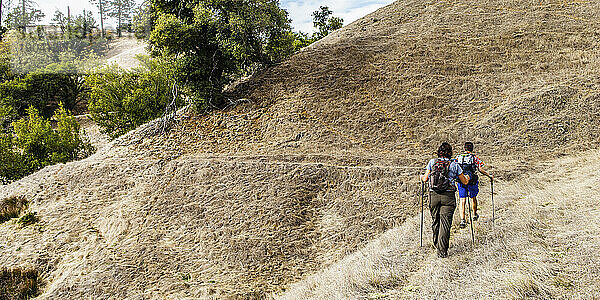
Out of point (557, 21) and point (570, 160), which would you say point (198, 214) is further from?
point (557, 21)

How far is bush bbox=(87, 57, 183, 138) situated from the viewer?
112 feet

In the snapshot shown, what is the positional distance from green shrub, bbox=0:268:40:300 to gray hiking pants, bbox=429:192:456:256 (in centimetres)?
1407

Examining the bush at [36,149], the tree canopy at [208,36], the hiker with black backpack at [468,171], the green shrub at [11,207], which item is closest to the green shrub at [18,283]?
the green shrub at [11,207]

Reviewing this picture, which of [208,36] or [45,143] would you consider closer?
[208,36]

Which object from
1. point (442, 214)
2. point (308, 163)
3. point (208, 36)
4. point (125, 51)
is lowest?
point (308, 163)

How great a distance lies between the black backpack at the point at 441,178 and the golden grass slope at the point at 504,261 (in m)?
1.53

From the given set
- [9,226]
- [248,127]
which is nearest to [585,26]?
[248,127]

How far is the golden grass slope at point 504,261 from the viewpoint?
6145 mm

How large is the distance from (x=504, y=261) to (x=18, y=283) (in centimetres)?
1619

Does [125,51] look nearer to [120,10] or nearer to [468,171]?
[120,10]

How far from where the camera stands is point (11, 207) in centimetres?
1877

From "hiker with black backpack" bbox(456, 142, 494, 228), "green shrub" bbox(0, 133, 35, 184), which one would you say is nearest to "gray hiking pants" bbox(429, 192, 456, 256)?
"hiker with black backpack" bbox(456, 142, 494, 228)

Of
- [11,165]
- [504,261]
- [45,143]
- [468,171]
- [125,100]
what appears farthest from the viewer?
[125,100]

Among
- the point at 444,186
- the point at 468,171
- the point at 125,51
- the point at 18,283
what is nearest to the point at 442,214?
the point at 444,186
